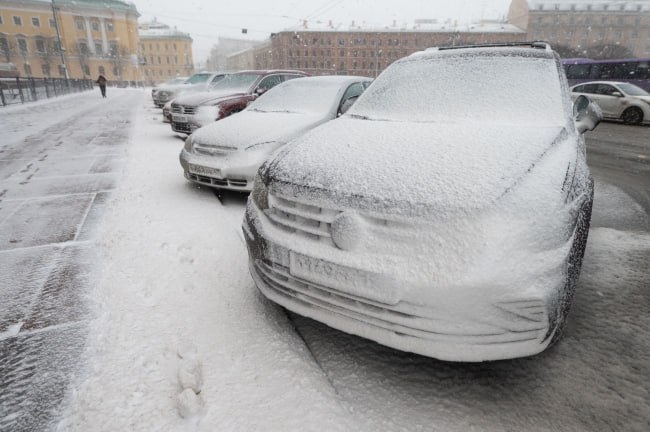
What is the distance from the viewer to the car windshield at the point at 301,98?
5.35 m

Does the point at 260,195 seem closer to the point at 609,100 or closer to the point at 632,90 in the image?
the point at 609,100

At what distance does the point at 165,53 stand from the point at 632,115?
103856mm

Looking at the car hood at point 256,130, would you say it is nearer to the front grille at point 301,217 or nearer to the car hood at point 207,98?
the front grille at point 301,217

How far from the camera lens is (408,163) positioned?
203 centimetres

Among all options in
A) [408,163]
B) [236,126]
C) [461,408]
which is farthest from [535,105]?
[236,126]

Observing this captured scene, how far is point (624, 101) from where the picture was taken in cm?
1341

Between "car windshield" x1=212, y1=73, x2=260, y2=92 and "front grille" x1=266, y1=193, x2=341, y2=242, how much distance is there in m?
8.38

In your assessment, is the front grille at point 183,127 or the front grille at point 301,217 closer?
the front grille at point 301,217

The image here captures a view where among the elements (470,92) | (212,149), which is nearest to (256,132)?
(212,149)

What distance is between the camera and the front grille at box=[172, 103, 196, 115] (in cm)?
855

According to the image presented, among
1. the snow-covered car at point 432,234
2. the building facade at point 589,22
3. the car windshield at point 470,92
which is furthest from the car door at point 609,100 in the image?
the building facade at point 589,22

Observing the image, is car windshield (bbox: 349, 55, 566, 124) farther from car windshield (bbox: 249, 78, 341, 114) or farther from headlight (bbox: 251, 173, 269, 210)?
car windshield (bbox: 249, 78, 341, 114)

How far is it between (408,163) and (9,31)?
98.7 m

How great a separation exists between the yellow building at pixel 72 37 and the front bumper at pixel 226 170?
79.3 meters
